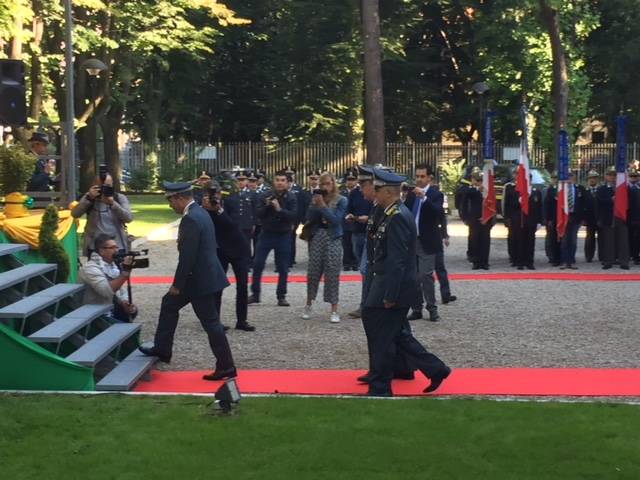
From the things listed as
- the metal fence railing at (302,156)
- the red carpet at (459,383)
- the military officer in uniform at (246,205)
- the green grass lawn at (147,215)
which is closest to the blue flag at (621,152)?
the military officer in uniform at (246,205)

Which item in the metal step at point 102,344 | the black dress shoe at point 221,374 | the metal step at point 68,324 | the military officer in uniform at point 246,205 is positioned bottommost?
the black dress shoe at point 221,374

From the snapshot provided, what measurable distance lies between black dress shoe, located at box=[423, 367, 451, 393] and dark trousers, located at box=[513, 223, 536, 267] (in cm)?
1043

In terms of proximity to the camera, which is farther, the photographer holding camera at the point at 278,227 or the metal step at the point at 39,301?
the photographer holding camera at the point at 278,227

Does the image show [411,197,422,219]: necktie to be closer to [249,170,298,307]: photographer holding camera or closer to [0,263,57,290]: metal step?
[249,170,298,307]: photographer holding camera

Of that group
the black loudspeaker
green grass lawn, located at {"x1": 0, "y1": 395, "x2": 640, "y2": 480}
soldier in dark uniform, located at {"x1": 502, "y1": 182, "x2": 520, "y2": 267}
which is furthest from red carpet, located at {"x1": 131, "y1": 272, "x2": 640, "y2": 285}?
green grass lawn, located at {"x1": 0, "y1": 395, "x2": 640, "y2": 480}

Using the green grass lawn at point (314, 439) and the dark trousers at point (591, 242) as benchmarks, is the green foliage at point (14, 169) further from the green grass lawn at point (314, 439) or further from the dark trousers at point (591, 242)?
the dark trousers at point (591, 242)

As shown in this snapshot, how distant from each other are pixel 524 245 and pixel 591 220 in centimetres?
141

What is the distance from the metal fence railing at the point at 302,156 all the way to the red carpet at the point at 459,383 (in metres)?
37.4

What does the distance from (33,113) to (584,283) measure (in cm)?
1851

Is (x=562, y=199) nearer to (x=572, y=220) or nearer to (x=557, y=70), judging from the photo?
(x=572, y=220)

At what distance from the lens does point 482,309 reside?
1315 centimetres

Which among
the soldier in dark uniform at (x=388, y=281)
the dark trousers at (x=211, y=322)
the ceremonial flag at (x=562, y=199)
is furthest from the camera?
the ceremonial flag at (x=562, y=199)

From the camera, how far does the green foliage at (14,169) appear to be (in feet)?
36.8

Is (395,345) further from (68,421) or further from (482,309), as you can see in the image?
(482,309)
